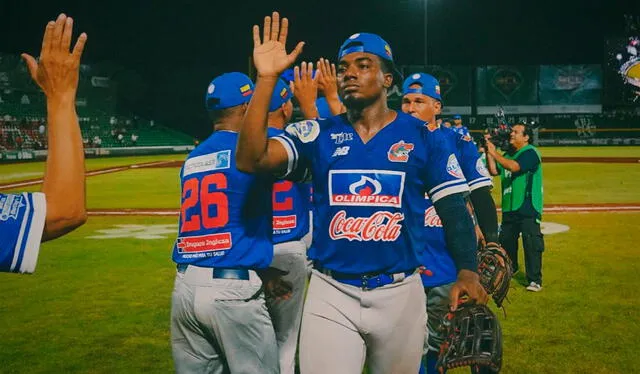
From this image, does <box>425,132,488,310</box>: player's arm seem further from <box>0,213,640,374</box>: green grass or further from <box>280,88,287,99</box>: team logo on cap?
<box>0,213,640,374</box>: green grass

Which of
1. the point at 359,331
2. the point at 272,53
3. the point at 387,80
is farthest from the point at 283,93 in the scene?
the point at 359,331

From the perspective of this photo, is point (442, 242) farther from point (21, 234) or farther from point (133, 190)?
point (133, 190)

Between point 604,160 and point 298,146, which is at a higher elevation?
point 298,146

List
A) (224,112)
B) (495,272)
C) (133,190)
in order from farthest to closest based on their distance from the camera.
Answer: (133,190) → (495,272) → (224,112)

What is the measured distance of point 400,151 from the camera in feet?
12.0

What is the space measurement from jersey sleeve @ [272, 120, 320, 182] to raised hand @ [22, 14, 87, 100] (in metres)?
1.45

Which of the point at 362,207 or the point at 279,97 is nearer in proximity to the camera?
the point at 362,207

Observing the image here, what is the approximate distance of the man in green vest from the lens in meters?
8.80

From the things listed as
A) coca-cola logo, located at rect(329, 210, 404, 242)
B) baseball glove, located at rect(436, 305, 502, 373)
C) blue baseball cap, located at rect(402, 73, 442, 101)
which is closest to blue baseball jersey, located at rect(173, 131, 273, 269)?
coca-cola logo, located at rect(329, 210, 404, 242)

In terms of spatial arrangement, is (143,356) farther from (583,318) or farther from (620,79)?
(620,79)

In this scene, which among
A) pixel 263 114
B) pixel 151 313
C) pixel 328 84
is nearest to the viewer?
pixel 263 114

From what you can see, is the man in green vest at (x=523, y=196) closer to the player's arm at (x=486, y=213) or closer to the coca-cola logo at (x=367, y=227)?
the player's arm at (x=486, y=213)

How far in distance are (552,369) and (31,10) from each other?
59.7m

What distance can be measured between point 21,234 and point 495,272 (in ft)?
11.0
